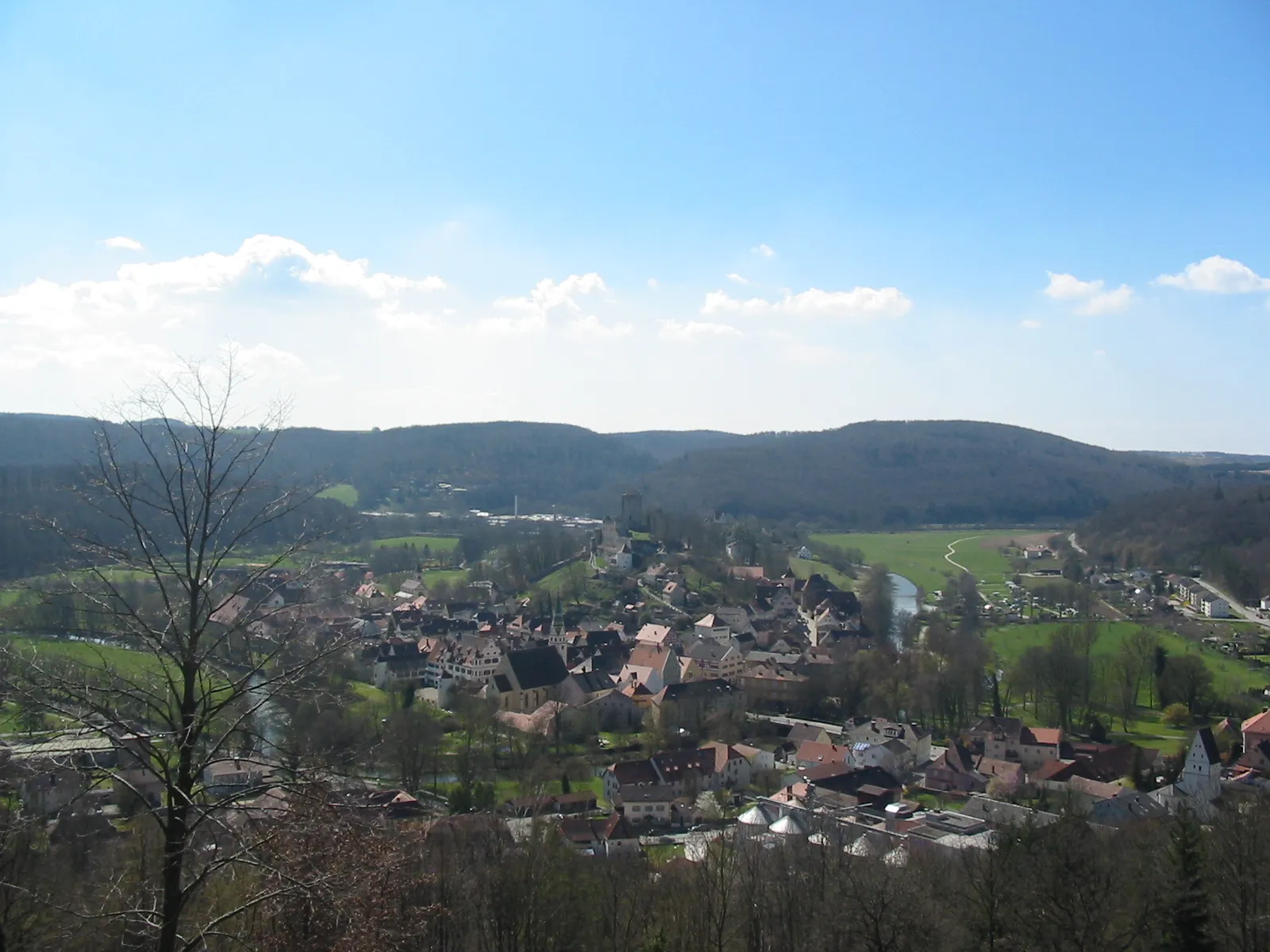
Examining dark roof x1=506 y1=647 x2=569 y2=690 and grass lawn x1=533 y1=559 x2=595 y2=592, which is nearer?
dark roof x1=506 y1=647 x2=569 y2=690

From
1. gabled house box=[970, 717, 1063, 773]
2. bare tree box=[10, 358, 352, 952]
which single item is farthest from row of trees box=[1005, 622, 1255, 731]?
bare tree box=[10, 358, 352, 952]

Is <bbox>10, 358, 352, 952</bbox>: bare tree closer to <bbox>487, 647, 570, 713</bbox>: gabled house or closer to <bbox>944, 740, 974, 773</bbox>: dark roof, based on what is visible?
<bbox>944, 740, 974, 773</bbox>: dark roof

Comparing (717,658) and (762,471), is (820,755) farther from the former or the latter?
(762,471)

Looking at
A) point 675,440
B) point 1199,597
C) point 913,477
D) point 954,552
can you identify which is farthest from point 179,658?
point 675,440

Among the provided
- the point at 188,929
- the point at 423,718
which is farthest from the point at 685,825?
the point at 188,929

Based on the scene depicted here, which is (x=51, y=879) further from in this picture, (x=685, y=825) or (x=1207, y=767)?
(x=1207, y=767)
